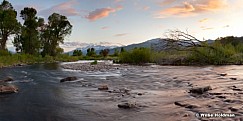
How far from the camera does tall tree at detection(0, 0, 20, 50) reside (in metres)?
55.4

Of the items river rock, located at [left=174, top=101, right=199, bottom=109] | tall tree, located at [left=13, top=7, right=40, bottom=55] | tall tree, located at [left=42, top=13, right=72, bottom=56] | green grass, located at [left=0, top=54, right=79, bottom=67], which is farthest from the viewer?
tall tree, located at [left=42, top=13, right=72, bottom=56]

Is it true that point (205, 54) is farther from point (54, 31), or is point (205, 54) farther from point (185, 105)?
point (54, 31)

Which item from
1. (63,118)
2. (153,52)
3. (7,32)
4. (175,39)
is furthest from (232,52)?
(7,32)

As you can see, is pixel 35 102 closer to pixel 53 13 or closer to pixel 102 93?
pixel 102 93

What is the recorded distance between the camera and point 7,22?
2179 inches

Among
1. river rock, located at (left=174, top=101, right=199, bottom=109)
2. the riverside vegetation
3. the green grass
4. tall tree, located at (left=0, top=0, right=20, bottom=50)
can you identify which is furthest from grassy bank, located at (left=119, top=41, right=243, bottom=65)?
tall tree, located at (left=0, top=0, right=20, bottom=50)

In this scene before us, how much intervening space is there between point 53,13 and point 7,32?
65.4ft

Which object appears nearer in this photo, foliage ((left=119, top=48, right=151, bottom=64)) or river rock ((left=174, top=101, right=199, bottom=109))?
river rock ((left=174, top=101, right=199, bottom=109))

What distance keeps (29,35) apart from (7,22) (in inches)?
438

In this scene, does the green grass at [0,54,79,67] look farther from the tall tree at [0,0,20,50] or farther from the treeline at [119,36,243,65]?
the treeline at [119,36,243,65]

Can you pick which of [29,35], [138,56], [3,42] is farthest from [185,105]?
[29,35]

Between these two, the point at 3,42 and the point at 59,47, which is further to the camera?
the point at 59,47

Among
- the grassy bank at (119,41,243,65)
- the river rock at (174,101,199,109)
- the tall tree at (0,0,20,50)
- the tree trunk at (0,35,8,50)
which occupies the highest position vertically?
the tall tree at (0,0,20,50)

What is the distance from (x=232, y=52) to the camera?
33250 mm
